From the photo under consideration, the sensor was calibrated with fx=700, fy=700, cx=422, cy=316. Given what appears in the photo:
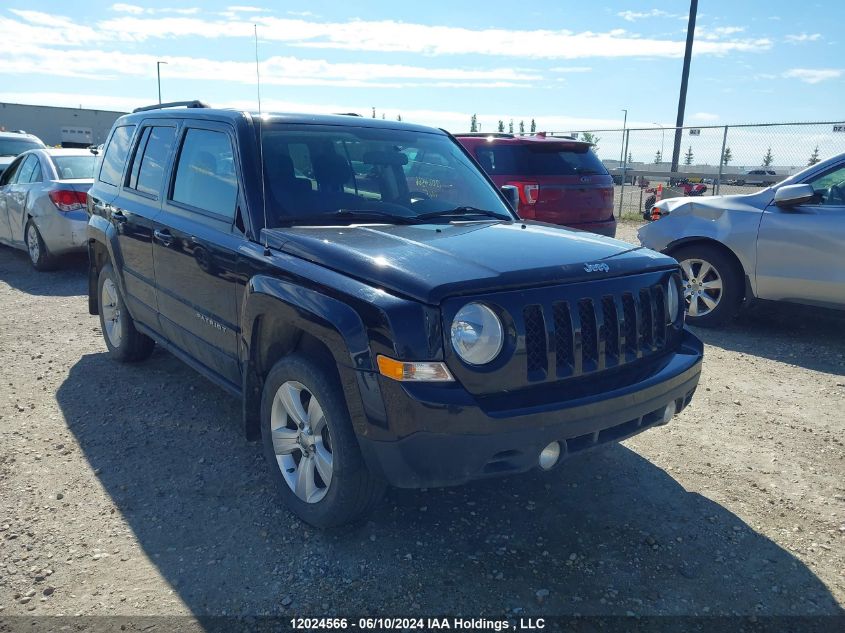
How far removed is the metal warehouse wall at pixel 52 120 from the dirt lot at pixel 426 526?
3500cm

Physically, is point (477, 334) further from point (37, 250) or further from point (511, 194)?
point (37, 250)

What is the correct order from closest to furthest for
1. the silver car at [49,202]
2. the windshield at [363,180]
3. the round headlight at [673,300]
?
the round headlight at [673,300], the windshield at [363,180], the silver car at [49,202]

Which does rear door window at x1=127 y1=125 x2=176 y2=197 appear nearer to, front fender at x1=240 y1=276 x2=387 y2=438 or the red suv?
front fender at x1=240 y1=276 x2=387 y2=438

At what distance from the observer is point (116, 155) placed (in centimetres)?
527

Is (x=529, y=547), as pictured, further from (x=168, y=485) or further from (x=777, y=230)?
(x=777, y=230)

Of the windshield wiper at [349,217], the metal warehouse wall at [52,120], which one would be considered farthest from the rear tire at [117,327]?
the metal warehouse wall at [52,120]

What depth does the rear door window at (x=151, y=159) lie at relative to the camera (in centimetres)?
439

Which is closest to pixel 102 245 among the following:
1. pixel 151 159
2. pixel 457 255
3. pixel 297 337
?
pixel 151 159

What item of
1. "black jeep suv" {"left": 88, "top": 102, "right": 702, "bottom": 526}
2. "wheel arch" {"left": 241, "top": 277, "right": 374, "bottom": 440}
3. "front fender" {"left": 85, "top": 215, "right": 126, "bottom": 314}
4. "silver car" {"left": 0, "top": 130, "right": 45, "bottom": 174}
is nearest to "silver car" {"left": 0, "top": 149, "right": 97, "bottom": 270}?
"front fender" {"left": 85, "top": 215, "right": 126, "bottom": 314}

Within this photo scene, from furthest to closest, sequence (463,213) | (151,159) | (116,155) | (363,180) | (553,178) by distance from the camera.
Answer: (553,178) → (116,155) → (151,159) → (463,213) → (363,180)

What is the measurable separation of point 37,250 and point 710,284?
27.3ft

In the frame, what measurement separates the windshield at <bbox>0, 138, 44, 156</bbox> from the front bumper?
14681 mm

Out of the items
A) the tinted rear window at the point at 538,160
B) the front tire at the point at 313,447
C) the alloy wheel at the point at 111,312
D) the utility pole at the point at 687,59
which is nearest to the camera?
the front tire at the point at 313,447

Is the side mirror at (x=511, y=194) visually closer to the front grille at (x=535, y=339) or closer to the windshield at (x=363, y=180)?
the windshield at (x=363, y=180)
